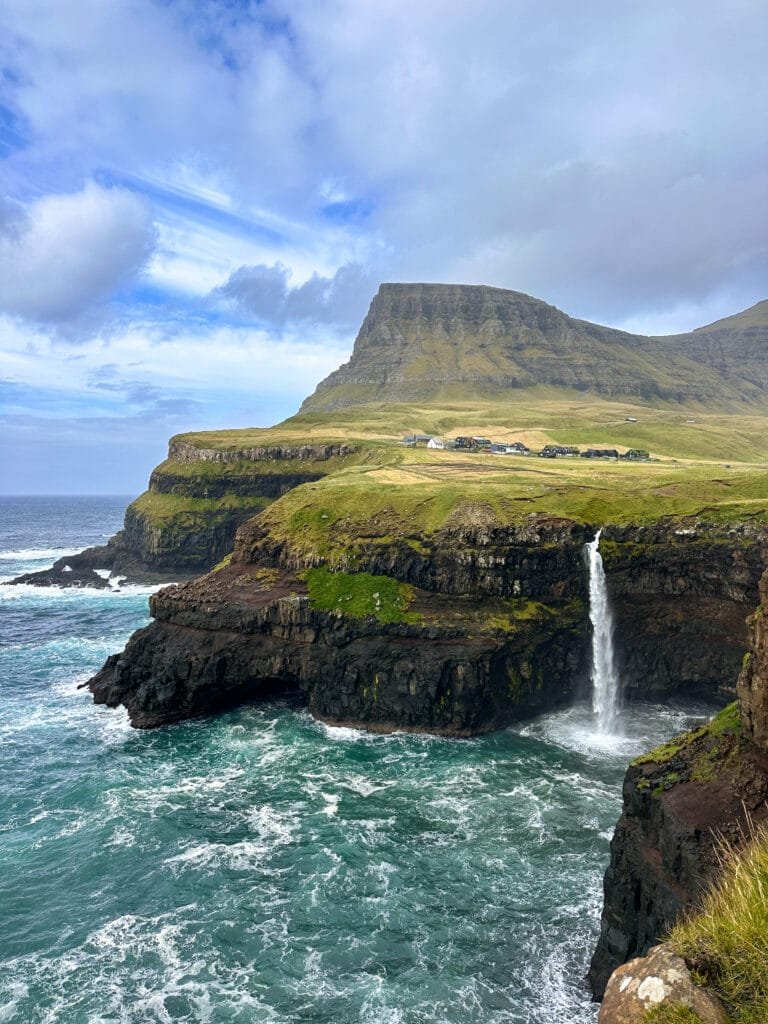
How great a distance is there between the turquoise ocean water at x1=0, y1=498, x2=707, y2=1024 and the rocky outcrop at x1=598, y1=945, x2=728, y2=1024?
61.5ft

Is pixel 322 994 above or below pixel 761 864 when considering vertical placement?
below

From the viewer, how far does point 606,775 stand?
42.3 m

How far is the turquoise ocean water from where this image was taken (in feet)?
82.4

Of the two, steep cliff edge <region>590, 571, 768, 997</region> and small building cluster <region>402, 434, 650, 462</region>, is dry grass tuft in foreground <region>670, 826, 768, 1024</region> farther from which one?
small building cluster <region>402, 434, 650, 462</region>

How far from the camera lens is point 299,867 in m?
33.2

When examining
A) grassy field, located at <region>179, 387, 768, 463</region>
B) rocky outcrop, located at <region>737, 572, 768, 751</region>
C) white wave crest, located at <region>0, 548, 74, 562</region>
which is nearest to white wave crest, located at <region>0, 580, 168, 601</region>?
white wave crest, located at <region>0, 548, 74, 562</region>

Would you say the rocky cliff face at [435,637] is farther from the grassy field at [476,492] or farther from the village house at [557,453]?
the village house at [557,453]

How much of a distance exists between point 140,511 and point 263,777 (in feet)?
291

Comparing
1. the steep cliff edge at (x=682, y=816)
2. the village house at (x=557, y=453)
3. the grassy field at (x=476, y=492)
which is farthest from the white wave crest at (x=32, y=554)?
the steep cliff edge at (x=682, y=816)

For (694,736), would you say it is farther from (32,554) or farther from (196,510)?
(32,554)

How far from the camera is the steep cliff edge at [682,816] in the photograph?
20.9 meters

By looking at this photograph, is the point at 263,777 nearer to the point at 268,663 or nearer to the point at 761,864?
the point at 268,663

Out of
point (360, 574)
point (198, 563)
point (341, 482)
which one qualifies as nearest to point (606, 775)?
point (360, 574)

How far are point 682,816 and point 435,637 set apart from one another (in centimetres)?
3131
